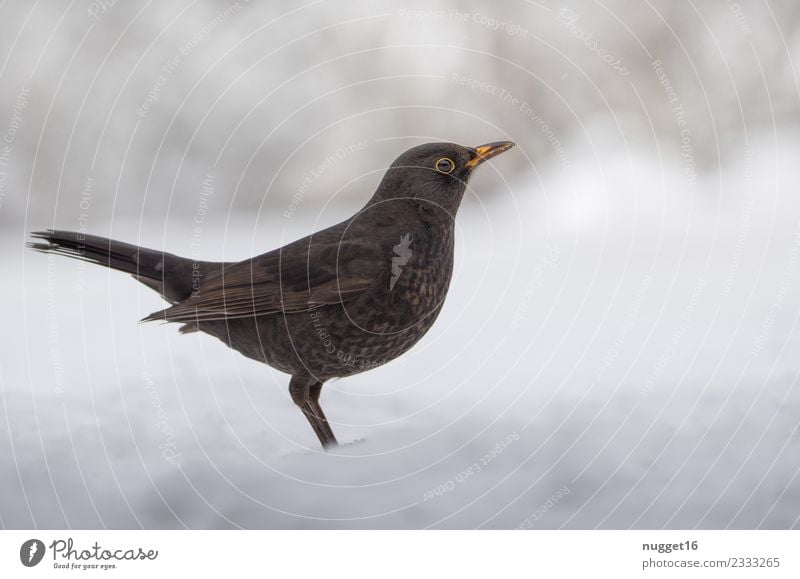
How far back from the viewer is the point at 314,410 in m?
2.03

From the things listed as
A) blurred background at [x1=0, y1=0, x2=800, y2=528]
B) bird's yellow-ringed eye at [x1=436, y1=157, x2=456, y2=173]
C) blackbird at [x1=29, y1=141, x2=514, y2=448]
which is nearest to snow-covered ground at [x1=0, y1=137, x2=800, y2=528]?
blurred background at [x1=0, y1=0, x2=800, y2=528]

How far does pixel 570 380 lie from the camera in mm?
2252

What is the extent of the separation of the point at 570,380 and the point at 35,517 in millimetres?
1380

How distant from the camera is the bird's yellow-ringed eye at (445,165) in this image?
1.94 meters

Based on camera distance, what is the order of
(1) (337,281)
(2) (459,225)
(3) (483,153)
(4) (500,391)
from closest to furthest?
(1) (337,281), (3) (483,153), (4) (500,391), (2) (459,225)

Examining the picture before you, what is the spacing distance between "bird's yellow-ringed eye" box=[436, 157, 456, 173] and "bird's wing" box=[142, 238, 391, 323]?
0.81 feet

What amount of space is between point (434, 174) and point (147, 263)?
0.71 m

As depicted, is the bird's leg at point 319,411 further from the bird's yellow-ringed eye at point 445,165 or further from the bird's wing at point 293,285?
the bird's yellow-ringed eye at point 445,165

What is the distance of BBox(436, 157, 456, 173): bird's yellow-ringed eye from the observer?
6.37ft
